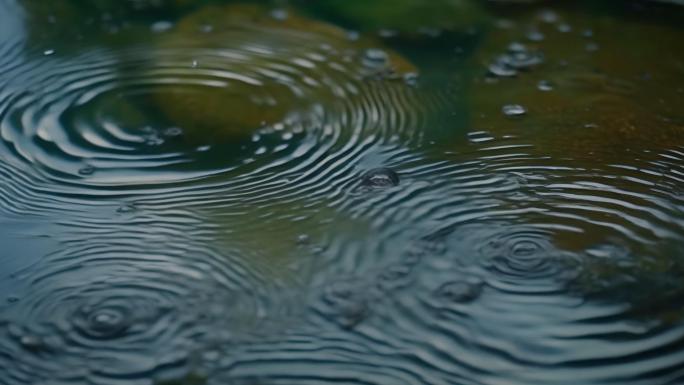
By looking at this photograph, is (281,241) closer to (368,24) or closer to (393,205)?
(393,205)

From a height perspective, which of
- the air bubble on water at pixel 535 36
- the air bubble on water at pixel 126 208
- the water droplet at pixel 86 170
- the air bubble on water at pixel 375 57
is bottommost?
the air bubble on water at pixel 126 208

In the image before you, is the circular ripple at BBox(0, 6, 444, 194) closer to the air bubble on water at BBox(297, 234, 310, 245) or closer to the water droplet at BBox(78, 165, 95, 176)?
the water droplet at BBox(78, 165, 95, 176)

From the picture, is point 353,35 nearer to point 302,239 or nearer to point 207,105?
point 207,105

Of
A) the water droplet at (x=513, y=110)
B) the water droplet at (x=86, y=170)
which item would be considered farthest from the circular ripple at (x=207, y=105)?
the water droplet at (x=513, y=110)

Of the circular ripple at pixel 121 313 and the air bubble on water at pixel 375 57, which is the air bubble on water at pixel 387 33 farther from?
the circular ripple at pixel 121 313

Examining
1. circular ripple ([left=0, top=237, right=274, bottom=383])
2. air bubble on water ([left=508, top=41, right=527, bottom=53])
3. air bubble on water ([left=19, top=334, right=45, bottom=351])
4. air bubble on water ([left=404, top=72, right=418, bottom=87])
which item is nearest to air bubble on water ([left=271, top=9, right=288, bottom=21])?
air bubble on water ([left=404, top=72, right=418, bottom=87])
